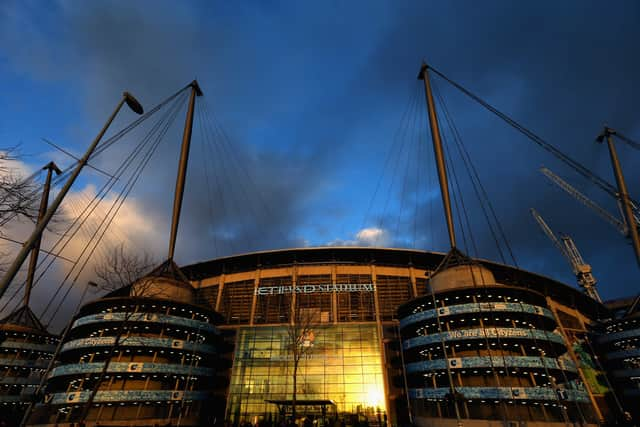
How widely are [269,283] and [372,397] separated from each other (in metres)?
27.9

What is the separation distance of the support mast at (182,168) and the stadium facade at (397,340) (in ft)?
38.6

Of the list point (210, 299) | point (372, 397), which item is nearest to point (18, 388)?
point (210, 299)

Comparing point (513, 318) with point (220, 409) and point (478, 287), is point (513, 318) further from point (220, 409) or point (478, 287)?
point (220, 409)

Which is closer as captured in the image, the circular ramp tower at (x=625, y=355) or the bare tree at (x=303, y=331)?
the bare tree at (x=303, y=331)

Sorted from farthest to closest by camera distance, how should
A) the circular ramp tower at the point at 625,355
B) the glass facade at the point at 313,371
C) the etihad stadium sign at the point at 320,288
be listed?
the etihad stadium sign at the point at 320,288, the circular ramp tower at the point at 625,355, the glass facade at the point at 313,371

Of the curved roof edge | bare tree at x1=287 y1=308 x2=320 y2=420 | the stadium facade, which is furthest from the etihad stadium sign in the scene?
the curved roof edge

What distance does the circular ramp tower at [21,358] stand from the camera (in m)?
52.5

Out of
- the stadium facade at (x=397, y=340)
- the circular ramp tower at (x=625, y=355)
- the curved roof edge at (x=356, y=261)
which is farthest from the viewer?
the curved roof edge at (x=356, y=261)

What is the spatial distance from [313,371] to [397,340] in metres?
15.2

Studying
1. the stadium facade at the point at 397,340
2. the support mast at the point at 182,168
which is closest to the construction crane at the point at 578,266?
the stadium facade at the point at 397,340

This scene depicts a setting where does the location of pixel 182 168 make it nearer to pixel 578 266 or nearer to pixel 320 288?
pixel 320 288

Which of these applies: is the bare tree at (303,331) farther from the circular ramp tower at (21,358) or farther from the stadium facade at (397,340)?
the circular ramp tower at (21,358)

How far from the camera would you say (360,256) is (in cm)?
6594

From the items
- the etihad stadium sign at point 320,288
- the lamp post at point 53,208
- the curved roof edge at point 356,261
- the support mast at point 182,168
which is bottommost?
the lamp post at point 53,208
